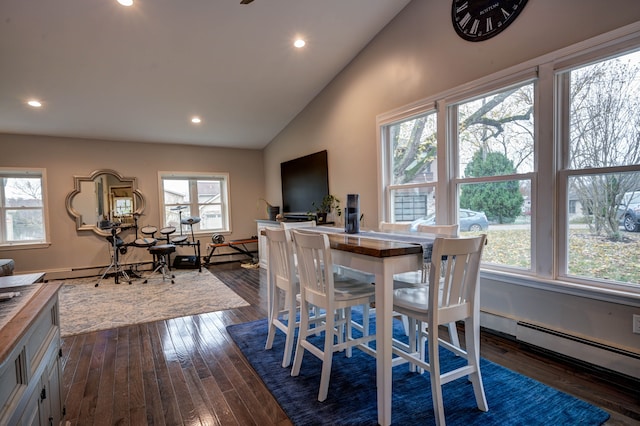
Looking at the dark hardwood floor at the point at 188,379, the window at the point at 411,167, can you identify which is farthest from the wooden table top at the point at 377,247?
the window at the point at 411,167

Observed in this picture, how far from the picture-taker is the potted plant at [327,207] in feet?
16.0

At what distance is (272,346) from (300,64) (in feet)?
11.2

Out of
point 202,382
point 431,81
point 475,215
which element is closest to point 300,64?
point 431,81

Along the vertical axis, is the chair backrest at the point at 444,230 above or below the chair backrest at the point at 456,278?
above

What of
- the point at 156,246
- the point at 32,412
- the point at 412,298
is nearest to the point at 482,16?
the point at 412,298

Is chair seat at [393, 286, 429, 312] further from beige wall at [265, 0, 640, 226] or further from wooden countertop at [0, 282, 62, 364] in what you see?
beige wall at [265, 0, 640, 226]

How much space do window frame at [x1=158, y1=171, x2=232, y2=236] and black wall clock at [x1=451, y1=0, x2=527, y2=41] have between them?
5231 millimetres

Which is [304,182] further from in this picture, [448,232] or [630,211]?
[630,211]

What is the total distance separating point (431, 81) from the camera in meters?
3.37

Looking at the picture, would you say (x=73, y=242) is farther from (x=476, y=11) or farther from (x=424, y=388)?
(x=476, y=11)

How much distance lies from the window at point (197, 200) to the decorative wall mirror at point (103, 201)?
0.52m

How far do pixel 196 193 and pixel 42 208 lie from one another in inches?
97.5

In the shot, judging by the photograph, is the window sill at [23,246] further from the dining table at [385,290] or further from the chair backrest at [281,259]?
the dining table at [385,290]

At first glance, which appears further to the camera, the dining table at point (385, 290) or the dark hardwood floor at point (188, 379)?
the dark hardwood floor at point (188, 379)
